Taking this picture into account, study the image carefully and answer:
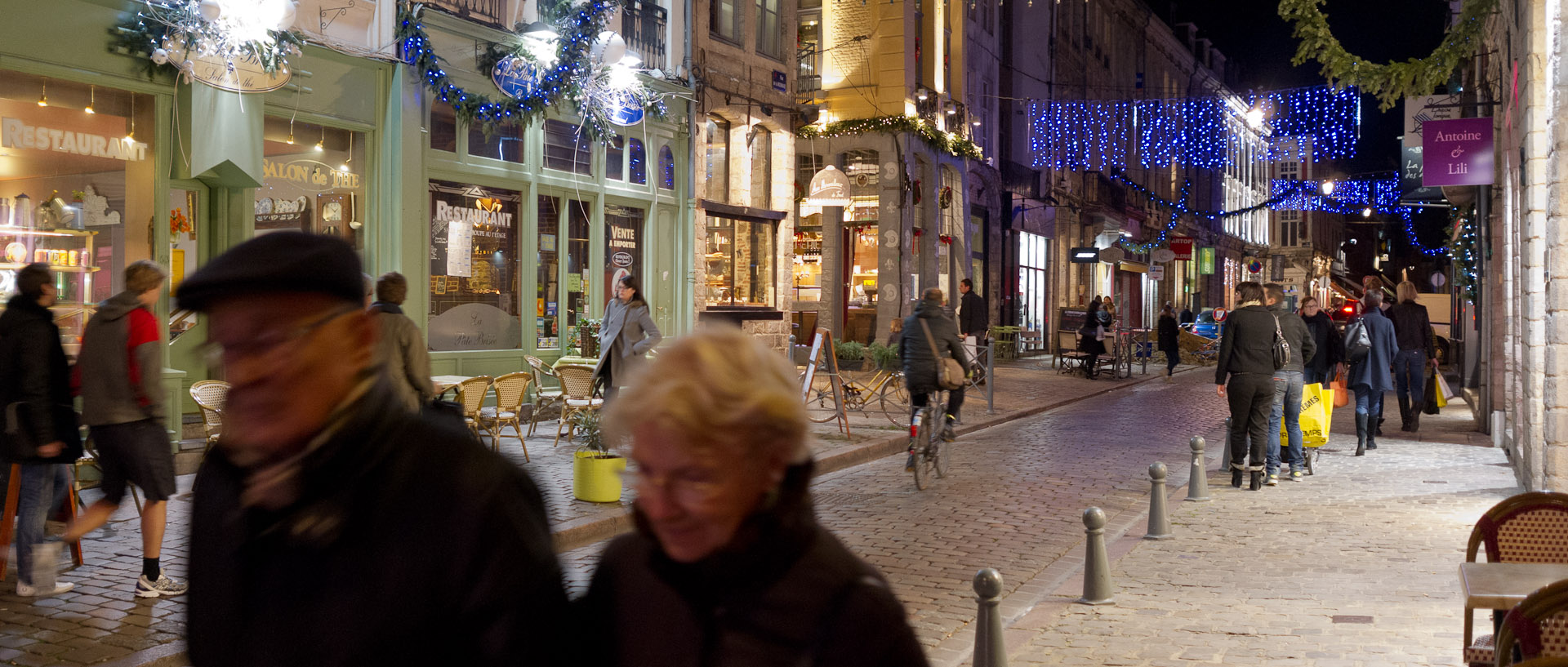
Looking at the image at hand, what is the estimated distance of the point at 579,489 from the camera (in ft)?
31.8

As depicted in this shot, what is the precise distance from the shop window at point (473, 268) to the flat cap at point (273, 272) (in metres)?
13.2

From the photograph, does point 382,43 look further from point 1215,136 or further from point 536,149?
point 1215,136

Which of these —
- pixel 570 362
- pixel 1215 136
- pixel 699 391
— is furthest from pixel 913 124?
pixel 699 391

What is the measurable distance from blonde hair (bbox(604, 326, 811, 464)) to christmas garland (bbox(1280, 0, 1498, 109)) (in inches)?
472

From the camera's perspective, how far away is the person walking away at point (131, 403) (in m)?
6.51

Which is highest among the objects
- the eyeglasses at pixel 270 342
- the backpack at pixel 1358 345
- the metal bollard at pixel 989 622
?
the eyeglasses at pixel 270 342

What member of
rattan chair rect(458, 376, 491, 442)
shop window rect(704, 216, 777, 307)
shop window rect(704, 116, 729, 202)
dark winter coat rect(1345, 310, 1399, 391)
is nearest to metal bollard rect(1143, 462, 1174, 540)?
rattan chair rect(458, 376, 491, 442)

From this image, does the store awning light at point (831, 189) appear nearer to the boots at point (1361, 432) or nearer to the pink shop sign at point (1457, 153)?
the boots at point (1361, 432)

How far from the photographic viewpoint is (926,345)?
11344 millimetres

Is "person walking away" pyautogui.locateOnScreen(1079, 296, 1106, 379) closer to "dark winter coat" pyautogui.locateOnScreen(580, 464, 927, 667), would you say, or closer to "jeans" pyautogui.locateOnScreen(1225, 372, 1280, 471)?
"jeans" pyautogui.locateOnScreen(1225, 372, 1280, 471)

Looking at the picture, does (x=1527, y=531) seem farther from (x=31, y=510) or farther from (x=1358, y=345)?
(x=1358, y=345)

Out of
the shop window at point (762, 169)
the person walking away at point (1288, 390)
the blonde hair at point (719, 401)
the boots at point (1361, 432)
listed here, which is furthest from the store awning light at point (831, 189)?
the blonde hair at point (719, 401)

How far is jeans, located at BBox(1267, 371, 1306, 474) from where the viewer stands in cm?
1139

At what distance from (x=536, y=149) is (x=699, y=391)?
14893 mm
